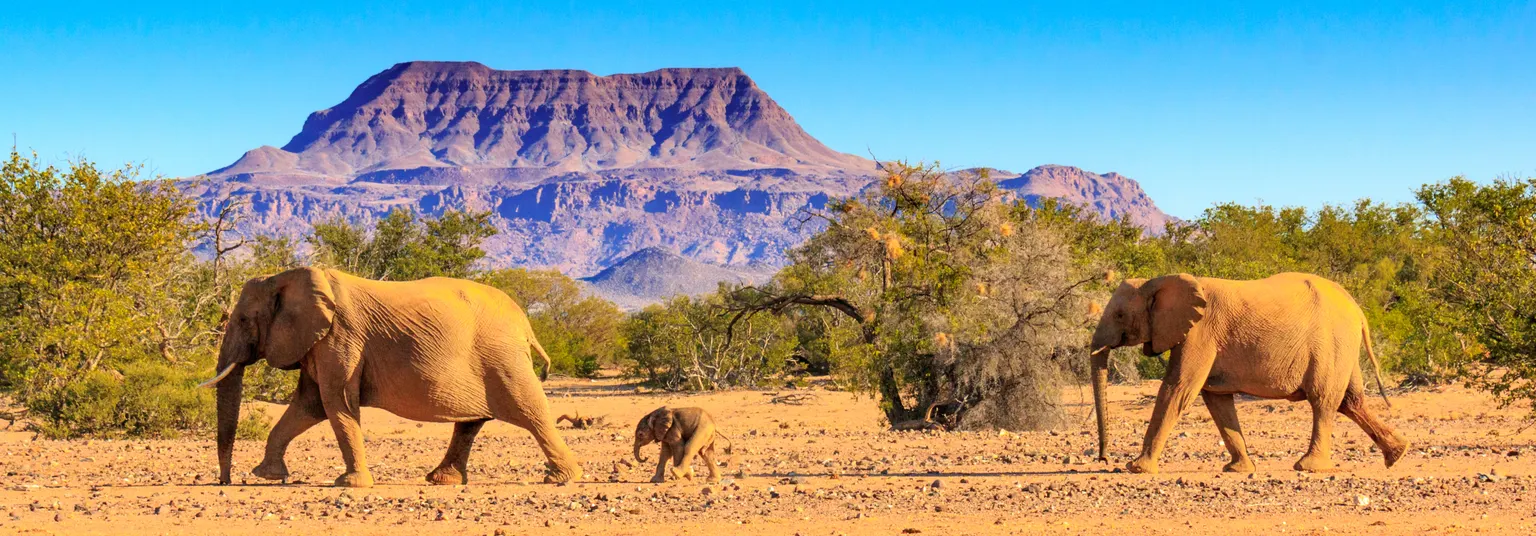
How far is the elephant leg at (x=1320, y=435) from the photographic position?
14086 mm

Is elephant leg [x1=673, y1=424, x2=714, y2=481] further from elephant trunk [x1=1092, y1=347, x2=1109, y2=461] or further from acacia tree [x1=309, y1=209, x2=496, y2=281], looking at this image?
acacia tree [x1=309, y1=209, x2=496, y2=281]

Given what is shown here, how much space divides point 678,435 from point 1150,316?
4.84m

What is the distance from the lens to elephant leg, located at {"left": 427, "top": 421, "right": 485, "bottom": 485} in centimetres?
1374

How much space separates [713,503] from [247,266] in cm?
2603

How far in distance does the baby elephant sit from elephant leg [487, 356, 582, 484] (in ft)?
2.52

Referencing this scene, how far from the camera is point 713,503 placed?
12156 millimetres

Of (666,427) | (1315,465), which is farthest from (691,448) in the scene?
(1315,465)

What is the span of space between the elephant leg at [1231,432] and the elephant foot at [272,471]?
356 inches

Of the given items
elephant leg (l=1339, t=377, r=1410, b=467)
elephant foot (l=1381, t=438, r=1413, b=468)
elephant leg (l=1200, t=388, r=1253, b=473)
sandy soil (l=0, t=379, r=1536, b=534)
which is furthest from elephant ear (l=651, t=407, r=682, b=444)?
elephant foot (l=1381, t=438, r=1413, b=468)

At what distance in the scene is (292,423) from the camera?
1348 cm

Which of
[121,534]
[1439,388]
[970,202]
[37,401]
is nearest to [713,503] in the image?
[121,534]

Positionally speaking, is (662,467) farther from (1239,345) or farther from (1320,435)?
(1320,435)

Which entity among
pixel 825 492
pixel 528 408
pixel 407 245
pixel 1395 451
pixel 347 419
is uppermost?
pixel 407 245

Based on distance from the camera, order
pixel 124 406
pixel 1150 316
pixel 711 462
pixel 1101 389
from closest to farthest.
Answer: pixel 711 462 < pixel 1150 316 < pixel 1101 389 < pixel 124 406
